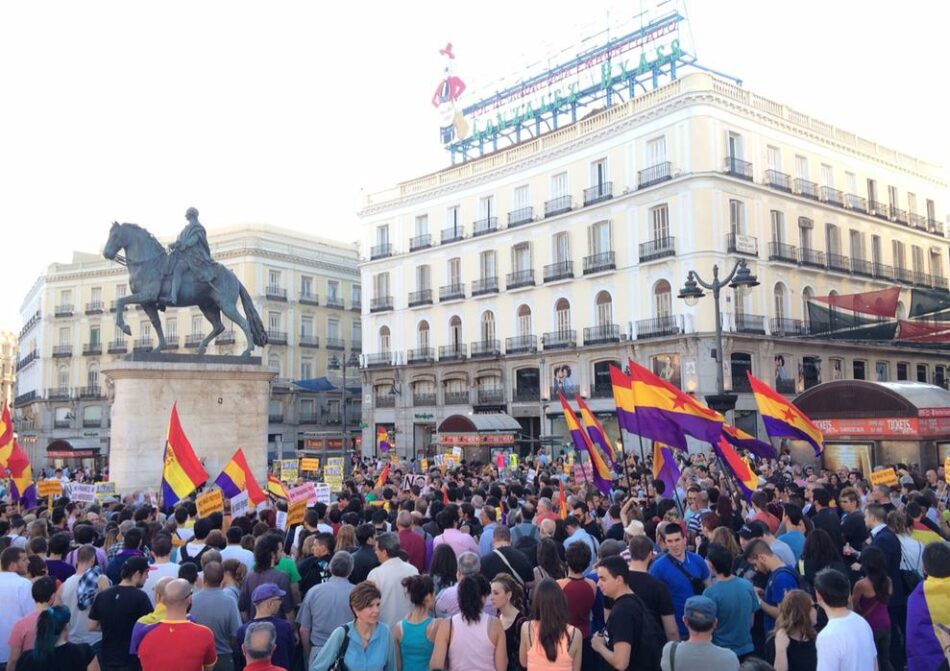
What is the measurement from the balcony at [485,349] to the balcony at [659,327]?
9026 mm

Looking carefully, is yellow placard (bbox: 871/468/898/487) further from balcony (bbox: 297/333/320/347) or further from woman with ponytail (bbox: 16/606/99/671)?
balcony (bbox: 297/333/320/347)

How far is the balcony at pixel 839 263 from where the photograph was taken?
41.4 meters

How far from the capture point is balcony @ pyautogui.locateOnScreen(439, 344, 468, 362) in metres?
46.9

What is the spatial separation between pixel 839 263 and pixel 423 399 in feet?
76.4

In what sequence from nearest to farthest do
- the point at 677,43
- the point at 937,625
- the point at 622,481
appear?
1. the point at 937,625
2. the point at 622,481
3. the point at 677,43

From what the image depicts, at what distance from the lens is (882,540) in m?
7.64

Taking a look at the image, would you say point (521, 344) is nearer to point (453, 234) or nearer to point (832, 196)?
point (453, 234)

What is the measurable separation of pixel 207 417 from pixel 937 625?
1599cm

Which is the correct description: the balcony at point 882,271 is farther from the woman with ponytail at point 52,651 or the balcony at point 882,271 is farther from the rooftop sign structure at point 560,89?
the woman with ponytail at point 52,651

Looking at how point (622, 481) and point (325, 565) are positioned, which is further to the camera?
point (622, 481)

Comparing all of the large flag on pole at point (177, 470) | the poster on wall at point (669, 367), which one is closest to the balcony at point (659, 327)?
the poster on wall at point (669, 367)

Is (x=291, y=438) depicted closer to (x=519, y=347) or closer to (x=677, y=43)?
(x=519, y=347)

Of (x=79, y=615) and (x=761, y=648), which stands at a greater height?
(x=79, y=615)

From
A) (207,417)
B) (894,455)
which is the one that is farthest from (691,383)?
(207,417)
